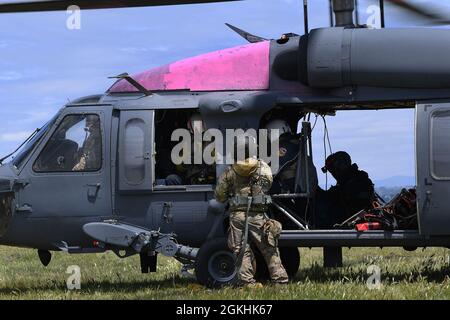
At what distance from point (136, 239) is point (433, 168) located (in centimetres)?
343

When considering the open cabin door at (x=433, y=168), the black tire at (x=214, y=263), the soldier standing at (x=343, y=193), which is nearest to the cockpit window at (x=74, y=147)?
the black tire at (x=214, y=263)

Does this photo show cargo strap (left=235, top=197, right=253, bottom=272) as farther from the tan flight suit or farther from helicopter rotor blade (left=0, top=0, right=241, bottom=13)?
helicopter rotor blade (left=0, top=0, right=241, bottom=13)

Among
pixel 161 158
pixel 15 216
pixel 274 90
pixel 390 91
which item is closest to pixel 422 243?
pixel 390 91

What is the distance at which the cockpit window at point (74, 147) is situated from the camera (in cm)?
938

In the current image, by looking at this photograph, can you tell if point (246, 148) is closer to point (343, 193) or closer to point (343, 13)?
point (343, 193)

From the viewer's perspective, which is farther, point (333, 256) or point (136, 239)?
point (333, 256)

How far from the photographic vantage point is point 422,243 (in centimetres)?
886

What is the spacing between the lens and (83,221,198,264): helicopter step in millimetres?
9016

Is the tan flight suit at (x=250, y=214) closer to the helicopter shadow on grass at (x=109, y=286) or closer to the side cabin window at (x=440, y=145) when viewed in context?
the helicopter shadow on grass at (x=109, y=286)

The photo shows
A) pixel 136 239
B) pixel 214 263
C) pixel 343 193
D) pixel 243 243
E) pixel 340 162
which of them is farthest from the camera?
pixel 340 162

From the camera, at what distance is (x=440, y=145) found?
342 inches

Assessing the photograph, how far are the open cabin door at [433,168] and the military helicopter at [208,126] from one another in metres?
0.01

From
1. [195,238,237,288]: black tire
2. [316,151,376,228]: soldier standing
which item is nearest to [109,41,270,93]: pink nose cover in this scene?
[316,151,376,228]: soldier standing

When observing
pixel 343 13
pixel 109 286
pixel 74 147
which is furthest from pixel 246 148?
pixel 109 286
